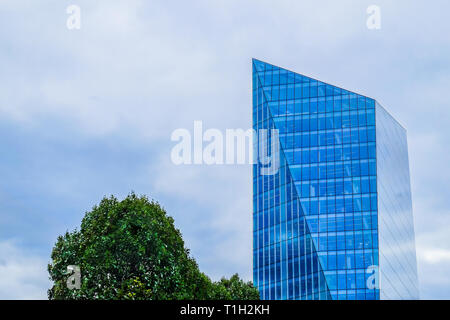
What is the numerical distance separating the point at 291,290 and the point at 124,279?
261 feet

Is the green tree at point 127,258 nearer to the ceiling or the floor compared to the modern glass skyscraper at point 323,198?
nearer to the floor

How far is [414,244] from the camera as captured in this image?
165375 millimetres

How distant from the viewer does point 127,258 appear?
47688 mm

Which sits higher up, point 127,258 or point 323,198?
point 323,198

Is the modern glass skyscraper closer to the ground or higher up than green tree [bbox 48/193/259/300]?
higher up

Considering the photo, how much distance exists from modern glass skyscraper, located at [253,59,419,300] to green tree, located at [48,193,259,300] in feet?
232

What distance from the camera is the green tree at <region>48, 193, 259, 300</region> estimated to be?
47.0 metres

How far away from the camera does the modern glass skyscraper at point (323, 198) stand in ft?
390

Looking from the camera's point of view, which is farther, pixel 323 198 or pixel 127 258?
pixel 323 198

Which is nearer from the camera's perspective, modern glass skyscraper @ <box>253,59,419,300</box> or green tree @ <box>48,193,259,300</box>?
green tree @ <box>48,193,259,300</box>

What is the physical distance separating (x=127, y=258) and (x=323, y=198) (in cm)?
7969

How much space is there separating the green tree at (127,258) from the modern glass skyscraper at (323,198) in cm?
7070

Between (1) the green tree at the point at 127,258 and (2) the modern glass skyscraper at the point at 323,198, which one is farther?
(2) the modern glass skyscraper at the point at 323,198
